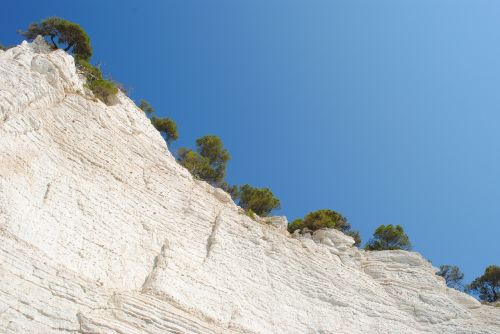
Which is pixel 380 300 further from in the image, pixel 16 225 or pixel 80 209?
pixel 16 225

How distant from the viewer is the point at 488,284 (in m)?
39.1

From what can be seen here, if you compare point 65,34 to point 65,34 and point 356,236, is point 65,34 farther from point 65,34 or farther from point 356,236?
point 356,236

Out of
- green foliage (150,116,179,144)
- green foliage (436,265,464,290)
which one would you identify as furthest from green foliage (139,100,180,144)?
green foliage (436,265,464,290)

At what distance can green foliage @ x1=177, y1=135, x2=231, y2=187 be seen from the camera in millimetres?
35062

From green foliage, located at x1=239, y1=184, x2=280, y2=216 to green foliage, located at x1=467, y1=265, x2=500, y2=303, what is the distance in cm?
1645

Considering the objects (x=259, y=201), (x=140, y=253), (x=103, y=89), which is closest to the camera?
(x=140, y=253)

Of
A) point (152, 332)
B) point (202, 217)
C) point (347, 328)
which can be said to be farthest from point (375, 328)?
point (152, 332)

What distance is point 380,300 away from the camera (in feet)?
71.2

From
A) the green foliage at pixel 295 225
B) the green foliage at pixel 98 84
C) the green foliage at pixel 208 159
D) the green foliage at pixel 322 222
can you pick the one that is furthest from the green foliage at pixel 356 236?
the green foliage at pixel 98 84

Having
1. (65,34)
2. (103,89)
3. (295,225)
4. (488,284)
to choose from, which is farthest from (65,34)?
(488,284)

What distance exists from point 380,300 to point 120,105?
14289mm

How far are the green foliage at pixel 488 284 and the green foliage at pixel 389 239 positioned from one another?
6.93 m

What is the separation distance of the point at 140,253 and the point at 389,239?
24.8m

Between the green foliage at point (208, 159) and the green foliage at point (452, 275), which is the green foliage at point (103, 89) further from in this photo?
the green foliage at point (452, 275)
